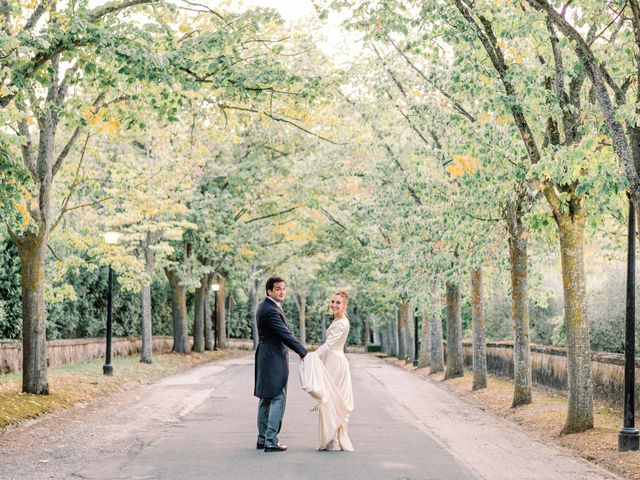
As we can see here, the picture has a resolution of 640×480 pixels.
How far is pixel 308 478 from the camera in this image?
342 inches

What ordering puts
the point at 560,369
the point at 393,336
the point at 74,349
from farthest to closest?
the point at 393,336 → the point at 74,349 → the point at 560,369

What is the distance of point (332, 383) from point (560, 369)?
33.8ft

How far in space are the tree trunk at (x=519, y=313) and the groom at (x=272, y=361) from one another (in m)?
8.57

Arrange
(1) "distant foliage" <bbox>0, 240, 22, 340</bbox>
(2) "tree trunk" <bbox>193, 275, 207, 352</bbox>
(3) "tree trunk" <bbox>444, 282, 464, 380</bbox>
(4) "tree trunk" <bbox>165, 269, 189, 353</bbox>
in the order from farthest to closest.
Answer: (2) "tree trunk" <bbox>193, 275, 207, 352</bbox>, (4) "tree trunk" <bbox>165, 269, 189, 353</bbox>, (3) "tree trunk" <bbox>444, 282, 464, 380</bbox>, (1) "distant foliage" <bbox>0, 240, 22, 340</bbox>

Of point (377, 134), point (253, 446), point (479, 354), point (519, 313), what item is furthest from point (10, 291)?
point (253, 446)

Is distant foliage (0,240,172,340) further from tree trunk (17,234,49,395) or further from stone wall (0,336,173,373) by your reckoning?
tree trunk (17,234,49,395)

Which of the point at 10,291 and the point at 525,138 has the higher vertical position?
the point at 525,138

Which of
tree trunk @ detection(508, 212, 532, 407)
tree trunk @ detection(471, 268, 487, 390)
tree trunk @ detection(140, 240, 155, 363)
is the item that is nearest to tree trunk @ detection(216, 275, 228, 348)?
tree trunk @ detection(140, 240, 155, 363)

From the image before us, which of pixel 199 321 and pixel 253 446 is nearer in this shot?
pixel 253 446

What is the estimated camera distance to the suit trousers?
1045 cm

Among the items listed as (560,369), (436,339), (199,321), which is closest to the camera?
(560,369)

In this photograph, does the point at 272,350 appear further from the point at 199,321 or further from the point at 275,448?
the point at 199,321

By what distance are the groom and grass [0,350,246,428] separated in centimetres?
494

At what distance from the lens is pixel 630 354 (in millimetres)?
12125
